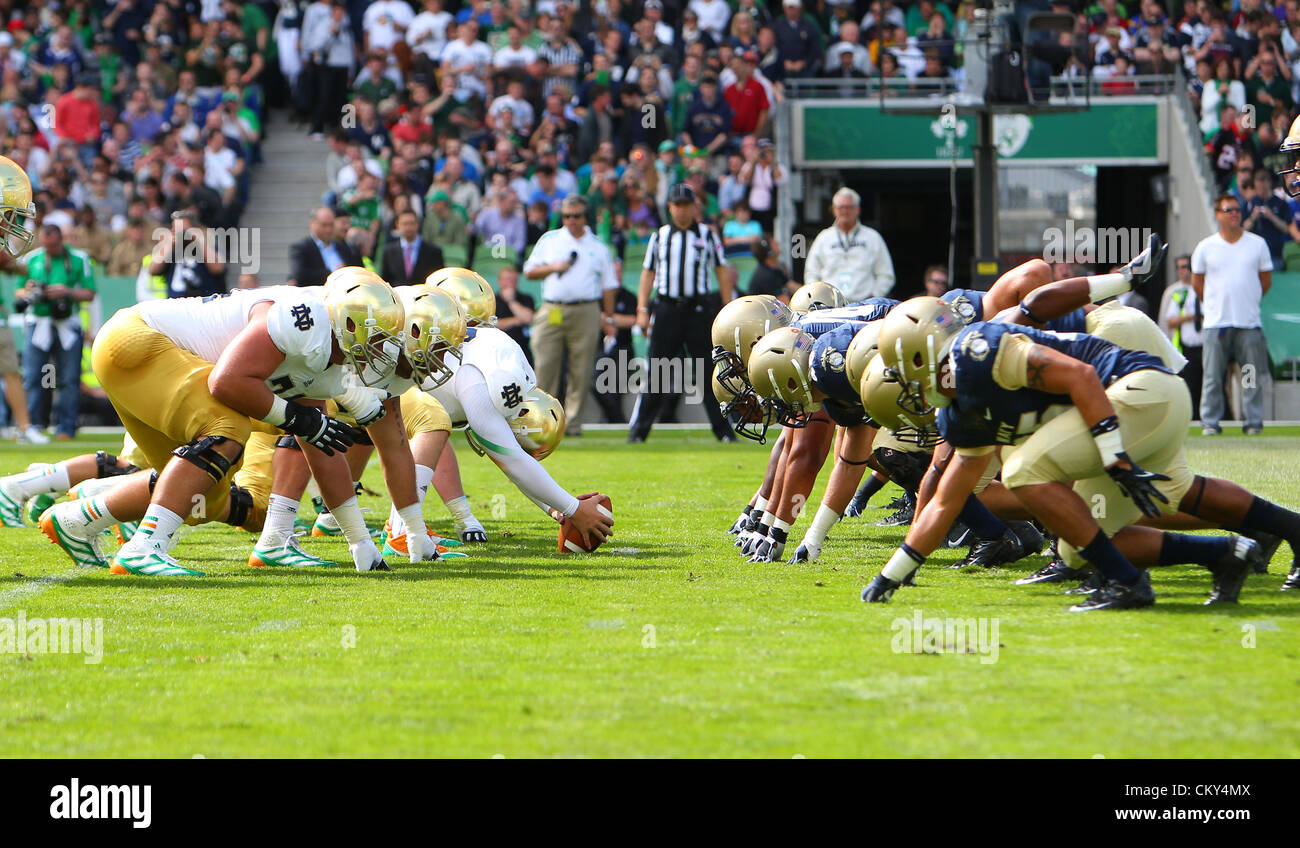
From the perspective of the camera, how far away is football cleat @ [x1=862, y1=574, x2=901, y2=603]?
237 inches

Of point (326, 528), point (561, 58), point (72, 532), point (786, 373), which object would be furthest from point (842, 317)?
point (561, 58)

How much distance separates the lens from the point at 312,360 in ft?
21.7

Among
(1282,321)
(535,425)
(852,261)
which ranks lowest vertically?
(535,425)

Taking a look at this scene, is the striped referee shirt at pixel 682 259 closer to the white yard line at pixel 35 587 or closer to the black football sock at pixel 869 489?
the black football sock at pixel 869 489

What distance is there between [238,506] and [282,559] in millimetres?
623

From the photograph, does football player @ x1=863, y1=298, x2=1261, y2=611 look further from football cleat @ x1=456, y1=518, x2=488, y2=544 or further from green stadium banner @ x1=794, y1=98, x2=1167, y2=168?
green stadium banner @ x1=794, y1=98, x2=1167, y2=168

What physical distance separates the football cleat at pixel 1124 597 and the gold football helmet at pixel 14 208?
4964 millimetres

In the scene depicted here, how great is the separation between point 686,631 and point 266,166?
16905mm

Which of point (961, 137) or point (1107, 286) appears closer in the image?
point (1107, 286)

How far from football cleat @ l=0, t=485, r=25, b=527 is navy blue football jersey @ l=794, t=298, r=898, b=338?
4426 mm

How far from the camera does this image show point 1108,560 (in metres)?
5.72

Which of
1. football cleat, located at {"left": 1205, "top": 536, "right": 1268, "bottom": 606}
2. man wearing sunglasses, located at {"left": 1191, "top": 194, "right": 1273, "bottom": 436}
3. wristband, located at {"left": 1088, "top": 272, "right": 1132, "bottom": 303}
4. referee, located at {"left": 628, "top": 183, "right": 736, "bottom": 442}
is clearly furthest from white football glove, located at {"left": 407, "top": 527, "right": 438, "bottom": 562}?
man wearing sunglasses, located at {"left": 1191, "top": 194, "right": 1273, "bottom": 436}

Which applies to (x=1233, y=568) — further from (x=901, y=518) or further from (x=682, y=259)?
(x=682, y=259)

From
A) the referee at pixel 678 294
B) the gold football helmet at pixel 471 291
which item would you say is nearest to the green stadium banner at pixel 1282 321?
the referee at pixel 678 294
